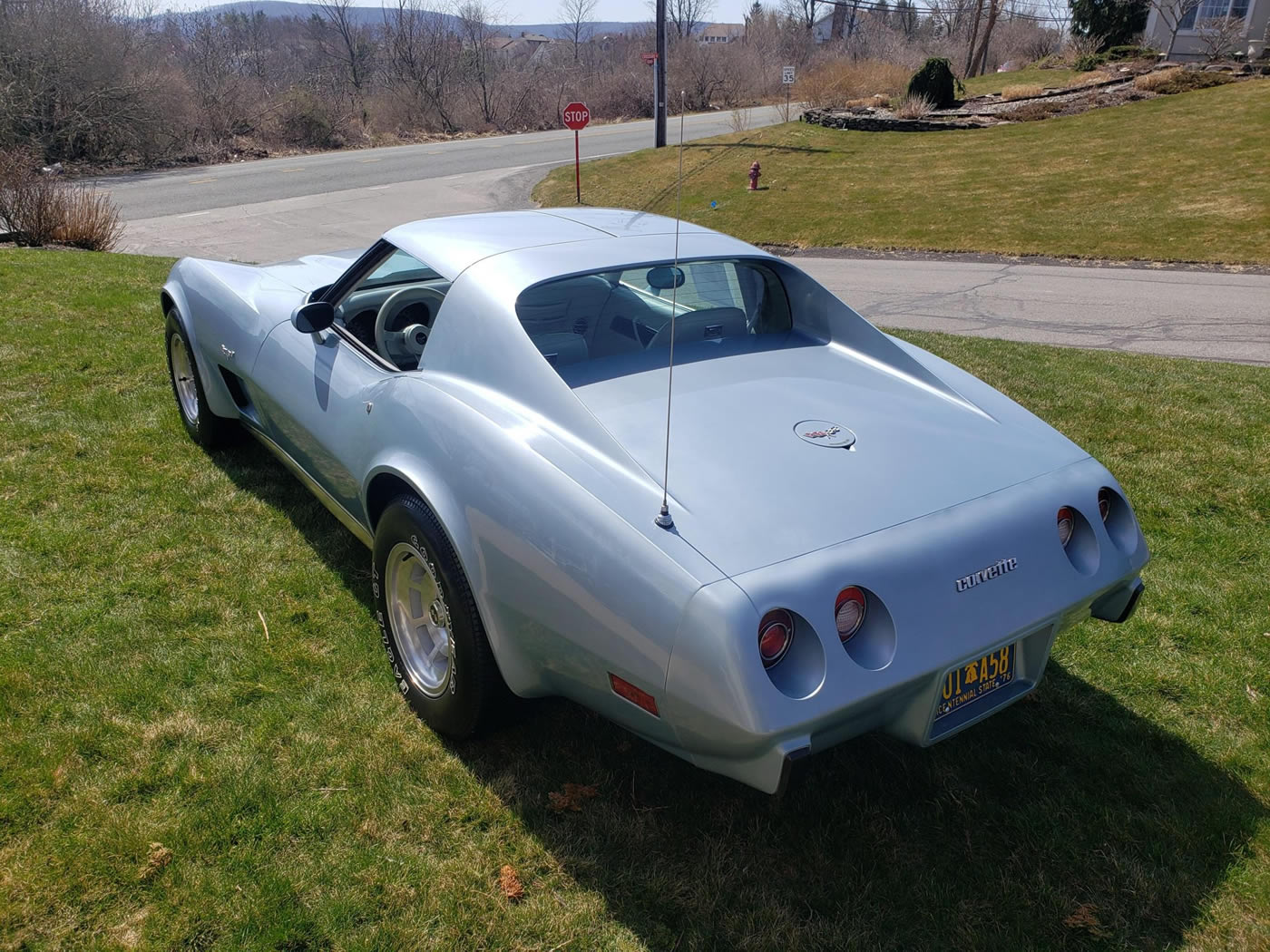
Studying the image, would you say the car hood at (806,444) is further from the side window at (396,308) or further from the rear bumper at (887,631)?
the side window at (396,308)

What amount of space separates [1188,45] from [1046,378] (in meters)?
28.2

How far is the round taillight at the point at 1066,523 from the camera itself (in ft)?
8.74

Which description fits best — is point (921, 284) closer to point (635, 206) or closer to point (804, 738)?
point (635, 206)

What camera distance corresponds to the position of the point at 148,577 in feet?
12.5

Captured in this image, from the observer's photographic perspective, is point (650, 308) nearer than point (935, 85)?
Yes

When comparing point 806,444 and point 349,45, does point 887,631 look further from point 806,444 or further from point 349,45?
point 349,45

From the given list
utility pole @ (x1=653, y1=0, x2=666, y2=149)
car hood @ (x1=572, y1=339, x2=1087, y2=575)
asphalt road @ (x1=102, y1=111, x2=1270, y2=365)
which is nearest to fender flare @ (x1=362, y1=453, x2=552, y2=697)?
car hood @ (x1=572, y1=339, x2=1087, y2=575)

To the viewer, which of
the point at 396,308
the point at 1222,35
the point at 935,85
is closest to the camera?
the point at 396,308

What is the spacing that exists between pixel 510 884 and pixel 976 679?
1.33 meters

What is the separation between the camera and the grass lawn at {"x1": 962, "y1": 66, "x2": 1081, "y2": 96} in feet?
87.7

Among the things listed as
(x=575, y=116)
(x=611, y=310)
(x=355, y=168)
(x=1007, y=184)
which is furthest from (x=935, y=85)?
(x=611, y=310)

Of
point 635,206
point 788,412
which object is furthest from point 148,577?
point 635,206

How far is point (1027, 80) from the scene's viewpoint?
31047 millimetres

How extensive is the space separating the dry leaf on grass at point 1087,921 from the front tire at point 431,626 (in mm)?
1612
